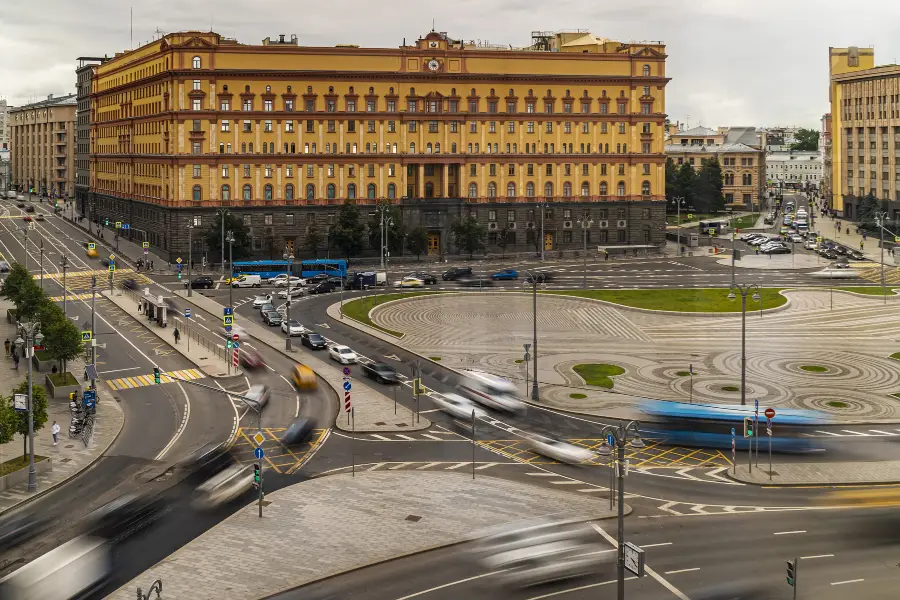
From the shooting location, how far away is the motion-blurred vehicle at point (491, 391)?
63.7m

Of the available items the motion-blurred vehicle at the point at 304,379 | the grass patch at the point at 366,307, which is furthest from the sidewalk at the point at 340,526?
the grass patch at the point at 366,307

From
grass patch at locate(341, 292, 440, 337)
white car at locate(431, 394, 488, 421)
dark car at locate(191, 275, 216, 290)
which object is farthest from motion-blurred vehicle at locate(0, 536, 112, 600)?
dark car at locate(191, 275, 216, 290)

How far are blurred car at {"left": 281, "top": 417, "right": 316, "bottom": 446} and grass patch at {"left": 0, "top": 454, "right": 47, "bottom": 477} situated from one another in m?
12.5

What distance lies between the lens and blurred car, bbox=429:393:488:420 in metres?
62.8

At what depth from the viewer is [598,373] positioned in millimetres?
73688

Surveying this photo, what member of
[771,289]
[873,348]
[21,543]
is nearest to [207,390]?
[21,543]

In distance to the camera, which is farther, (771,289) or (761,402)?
(771,289)

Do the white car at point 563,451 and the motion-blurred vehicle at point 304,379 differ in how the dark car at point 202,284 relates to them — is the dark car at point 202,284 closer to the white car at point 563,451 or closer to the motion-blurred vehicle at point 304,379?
the motion-blurred vehicle at point 304,379

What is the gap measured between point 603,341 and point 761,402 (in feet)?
75.1

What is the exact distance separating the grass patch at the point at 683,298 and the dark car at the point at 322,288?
25.1 meters

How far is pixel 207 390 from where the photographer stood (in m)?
70.1

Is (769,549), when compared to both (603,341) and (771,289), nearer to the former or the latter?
(603,341)

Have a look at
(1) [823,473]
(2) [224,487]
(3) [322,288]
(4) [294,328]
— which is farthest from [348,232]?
(1) [823,473]

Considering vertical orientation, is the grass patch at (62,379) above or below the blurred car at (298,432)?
above
